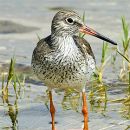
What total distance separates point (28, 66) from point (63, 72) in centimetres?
299

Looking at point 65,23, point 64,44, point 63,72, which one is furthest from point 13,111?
point 65,23

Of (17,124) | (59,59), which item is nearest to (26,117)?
(17,124)

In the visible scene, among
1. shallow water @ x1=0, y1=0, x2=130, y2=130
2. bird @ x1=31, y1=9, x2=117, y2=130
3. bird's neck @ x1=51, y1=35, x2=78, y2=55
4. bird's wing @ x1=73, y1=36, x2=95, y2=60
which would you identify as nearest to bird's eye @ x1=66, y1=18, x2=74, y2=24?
bird @ x1=31, y1=9, x2=117, y2=130

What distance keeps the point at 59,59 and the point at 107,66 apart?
9.57ft

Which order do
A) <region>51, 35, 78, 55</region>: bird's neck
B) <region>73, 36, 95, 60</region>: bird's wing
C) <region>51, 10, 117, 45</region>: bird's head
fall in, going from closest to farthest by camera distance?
<region>51, 35, 78, 55</region>: bird's neck, <region>51, 10, 117, 45</region>: bird's head, <region>73, 36, 95, 60</region>: bird's wing

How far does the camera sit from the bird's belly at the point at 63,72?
7.86 meters

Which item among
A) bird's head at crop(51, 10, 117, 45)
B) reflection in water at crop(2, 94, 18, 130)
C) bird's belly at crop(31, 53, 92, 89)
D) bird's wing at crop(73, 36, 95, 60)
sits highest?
bird's head at crop(51, 10, 117, 45)

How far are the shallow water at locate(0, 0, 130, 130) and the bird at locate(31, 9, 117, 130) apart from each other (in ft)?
1.02

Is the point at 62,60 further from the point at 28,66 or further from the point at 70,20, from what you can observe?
the point at 28,66

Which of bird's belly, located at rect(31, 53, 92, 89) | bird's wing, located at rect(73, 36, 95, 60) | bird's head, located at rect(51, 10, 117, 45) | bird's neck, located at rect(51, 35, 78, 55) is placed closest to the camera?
bird's belly, located at rect(31, 53, 92, 89)

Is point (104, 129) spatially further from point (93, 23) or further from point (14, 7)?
point (14, 7)

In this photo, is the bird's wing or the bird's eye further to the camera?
the bird's wing

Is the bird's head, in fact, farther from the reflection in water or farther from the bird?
the reflection in water

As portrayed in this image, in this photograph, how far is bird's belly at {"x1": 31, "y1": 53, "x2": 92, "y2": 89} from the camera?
25.8 feet
